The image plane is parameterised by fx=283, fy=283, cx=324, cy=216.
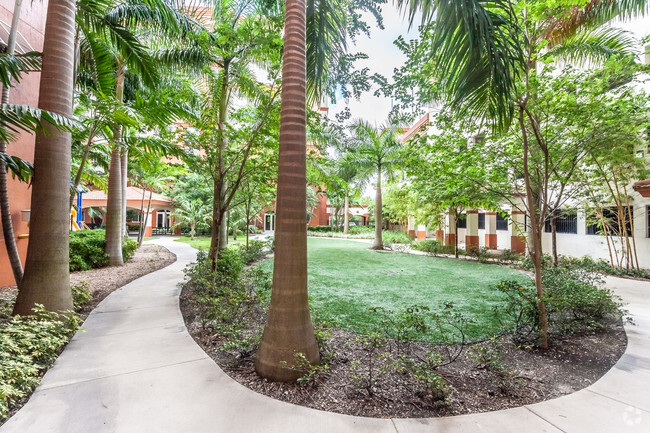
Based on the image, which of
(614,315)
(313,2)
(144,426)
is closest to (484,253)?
(614,315)

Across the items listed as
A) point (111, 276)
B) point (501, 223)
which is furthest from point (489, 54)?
point (501, 223)

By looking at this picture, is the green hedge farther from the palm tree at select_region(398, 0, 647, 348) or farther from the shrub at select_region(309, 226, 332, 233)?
the shrub at select_region(309, 226, 332, 233)

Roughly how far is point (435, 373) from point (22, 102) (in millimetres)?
9246

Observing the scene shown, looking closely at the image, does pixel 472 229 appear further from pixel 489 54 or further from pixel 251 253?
pixel 489 54

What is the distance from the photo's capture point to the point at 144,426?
233cm

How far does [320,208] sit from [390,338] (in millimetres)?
34975

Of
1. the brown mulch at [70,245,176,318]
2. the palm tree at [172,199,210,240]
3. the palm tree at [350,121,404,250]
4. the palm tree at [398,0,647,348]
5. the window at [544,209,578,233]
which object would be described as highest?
the palm tree at [350,121,404,250]

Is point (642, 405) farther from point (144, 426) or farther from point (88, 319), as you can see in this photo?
point (88, 319)

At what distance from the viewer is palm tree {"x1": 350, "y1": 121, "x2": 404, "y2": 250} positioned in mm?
16578

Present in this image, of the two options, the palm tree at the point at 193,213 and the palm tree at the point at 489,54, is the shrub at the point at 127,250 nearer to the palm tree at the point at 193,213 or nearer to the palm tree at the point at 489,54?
the palm tree at the point at 193,213

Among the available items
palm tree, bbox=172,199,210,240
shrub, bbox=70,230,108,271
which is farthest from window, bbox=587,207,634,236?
palm tree, bbox=172,199,210,240

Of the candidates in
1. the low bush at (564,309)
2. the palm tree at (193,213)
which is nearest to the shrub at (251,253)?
the low bush at (564,309)

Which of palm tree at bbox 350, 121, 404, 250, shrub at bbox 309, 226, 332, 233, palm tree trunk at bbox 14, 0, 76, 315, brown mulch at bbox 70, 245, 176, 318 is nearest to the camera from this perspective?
palm tree trunk at bbox 14, 0, 76, 315

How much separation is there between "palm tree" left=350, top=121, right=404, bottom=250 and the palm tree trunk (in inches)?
→ 514
